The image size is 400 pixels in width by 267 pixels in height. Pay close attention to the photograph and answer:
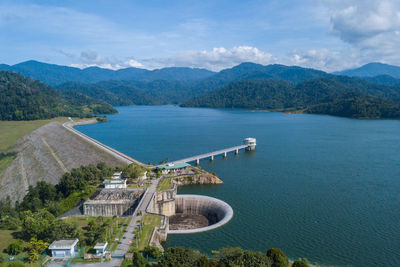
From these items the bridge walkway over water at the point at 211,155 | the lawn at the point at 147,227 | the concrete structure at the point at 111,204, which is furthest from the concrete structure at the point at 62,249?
the bridge walkway over water at the point at 211,155

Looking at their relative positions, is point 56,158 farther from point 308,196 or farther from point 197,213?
point 308,196

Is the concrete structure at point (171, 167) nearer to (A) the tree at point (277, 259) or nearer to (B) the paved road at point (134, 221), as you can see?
(B) the paved road at point (134, 221)

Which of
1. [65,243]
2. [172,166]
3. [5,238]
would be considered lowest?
[5,238]

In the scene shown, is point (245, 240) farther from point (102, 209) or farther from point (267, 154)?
point (267, 154)

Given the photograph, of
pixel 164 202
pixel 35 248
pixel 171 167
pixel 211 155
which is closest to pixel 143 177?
pixel 171 167

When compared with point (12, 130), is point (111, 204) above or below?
below

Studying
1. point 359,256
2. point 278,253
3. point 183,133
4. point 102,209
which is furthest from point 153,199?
point 183,133
